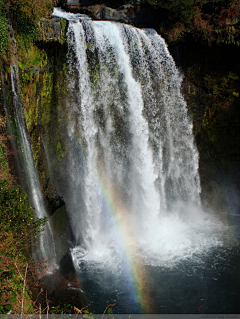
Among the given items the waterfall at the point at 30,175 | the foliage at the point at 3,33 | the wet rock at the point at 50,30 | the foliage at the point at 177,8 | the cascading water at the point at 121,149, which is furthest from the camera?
the foliage at the point at 177,8

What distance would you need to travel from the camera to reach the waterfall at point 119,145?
10.8 metres

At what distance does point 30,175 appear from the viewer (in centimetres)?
841

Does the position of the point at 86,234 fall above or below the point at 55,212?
below

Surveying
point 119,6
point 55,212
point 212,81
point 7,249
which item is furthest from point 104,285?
point 119,6

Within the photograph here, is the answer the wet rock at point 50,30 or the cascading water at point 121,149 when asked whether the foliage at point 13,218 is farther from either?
the wet rock at point 50,30

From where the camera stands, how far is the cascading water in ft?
34.9

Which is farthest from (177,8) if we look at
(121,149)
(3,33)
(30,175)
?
(30,175)

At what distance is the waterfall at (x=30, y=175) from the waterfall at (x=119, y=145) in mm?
1874

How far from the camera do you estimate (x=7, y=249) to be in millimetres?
6180

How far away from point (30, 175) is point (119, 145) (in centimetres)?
457

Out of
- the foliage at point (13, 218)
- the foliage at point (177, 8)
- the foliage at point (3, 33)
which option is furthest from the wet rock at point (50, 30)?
the foliage at point (13, 218)

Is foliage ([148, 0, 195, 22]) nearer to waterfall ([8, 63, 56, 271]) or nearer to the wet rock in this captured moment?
the wet rock

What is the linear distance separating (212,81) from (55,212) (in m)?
9.84

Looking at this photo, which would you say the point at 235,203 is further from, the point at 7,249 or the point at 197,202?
the point at 7,249
